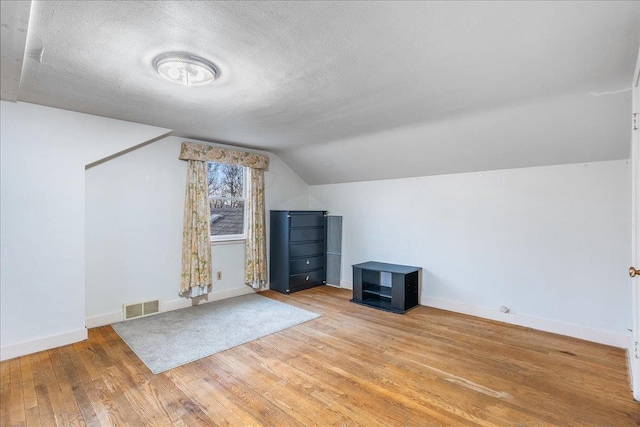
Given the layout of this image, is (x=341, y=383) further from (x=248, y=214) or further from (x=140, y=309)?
(x=248, y=214)

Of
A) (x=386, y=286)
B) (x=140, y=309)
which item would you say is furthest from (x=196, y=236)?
(x=386, y=286)

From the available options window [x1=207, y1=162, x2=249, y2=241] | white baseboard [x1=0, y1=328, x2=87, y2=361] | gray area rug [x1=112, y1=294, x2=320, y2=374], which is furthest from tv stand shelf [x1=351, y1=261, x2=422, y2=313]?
white baseboard [x1=0, y1=328, x2=87, y2=361]

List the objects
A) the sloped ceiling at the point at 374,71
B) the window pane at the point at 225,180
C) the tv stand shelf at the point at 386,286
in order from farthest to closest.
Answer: the window pane at the point at 225,180
the tv stand shelf at the point at 386,286
the sloped ceiling at the point at 374,71

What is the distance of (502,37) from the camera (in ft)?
5.33

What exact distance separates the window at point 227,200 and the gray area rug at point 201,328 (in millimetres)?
1012

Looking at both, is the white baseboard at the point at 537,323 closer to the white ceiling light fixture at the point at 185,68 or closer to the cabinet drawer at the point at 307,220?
the cabinet drawer at the point at 307,220

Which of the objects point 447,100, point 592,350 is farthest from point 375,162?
point 592,350

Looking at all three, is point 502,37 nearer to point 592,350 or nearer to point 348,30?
point 348,30

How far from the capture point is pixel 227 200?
4523mm

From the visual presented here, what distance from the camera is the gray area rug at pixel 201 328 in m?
2.72

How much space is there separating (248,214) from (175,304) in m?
1.54

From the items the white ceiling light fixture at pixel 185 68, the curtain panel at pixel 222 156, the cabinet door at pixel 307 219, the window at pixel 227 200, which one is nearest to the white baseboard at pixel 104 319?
the window at pixel 227 200

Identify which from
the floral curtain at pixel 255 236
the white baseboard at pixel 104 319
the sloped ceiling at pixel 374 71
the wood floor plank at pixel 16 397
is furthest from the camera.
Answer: the floral curtain at pixel 255 236

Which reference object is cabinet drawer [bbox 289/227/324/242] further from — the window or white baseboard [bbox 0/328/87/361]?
white baseboard [bbox 0/328/87/361]
